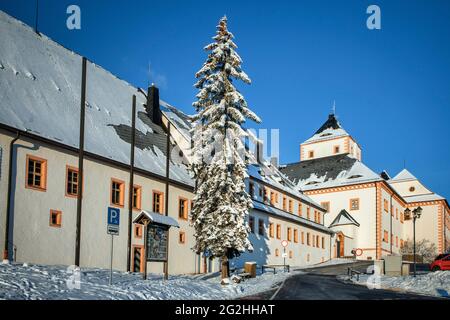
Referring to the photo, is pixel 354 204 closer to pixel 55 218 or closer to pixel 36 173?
pixel 55 218

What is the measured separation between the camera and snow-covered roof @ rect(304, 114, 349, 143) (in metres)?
88.6

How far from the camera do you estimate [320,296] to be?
805 inches

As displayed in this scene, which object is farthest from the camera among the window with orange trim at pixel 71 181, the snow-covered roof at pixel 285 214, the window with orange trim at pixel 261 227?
the snow-covered roof at pixel 285 214

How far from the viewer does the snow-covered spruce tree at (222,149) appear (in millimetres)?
27969

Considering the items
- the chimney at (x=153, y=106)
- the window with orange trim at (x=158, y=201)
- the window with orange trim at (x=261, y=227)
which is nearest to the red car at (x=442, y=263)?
the window with orange trim at (x=261, y=227)

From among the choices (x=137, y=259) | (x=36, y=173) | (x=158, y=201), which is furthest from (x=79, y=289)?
(x=158, y=201)

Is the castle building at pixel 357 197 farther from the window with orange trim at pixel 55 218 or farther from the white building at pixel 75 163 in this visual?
the window with orange trim at pixel 55 218

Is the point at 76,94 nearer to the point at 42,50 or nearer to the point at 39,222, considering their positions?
the point at 42,50

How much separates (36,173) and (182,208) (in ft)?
43.0

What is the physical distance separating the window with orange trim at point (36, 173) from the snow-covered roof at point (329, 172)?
53807mm

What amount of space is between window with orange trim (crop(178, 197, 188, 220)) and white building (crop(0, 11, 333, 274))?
8 centimetres

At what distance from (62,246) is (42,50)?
45.6ft

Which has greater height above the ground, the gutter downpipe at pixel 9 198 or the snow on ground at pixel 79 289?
the gutter downpipe at pixel 9 198
